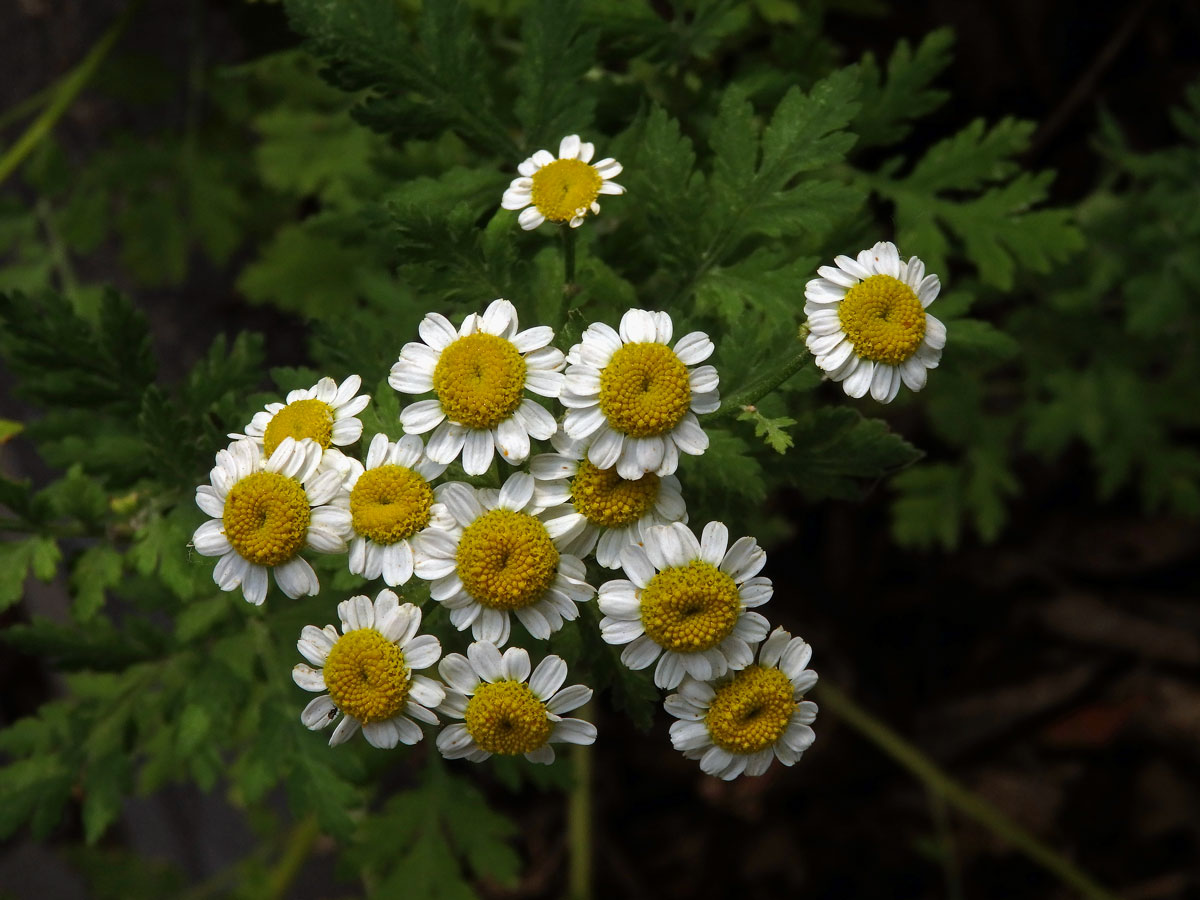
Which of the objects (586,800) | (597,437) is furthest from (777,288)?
(586,800)

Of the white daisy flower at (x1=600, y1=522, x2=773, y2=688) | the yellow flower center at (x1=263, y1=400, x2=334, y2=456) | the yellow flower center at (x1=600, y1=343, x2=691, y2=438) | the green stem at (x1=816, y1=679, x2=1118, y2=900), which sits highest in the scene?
the yellow flower center at (x1=600, y1=343, x2=691, y2=438)

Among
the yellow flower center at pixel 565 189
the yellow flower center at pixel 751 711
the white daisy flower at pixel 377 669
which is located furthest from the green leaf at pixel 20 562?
the yellow flower center at pixel 751 711

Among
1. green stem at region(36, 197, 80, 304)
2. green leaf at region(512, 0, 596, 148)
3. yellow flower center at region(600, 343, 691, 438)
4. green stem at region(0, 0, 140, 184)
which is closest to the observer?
yellow flower center at region(600, 343, 691, 438)

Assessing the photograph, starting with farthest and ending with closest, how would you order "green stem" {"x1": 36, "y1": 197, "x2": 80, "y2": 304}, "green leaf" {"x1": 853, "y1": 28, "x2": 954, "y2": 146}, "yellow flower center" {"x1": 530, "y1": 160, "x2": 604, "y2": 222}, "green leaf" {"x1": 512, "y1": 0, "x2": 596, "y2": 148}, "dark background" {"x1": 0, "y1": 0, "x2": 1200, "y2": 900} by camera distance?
"dark background" {"x1": 0, "y1": 0, "x2": 1200, "y2": 900} < "green stem" {"x1": 36, "y1": 197, "x2": 80, "y2": 304} < "green leaf" {"x1": 853, "y1": 28, "x2": 954, "y2": 146} < "green leaf" {"x1": 512, "y1": 0, "x2": 596, "y2": 148} < "yellow flower center" {"x1": 530, "y1": 160, "x2": 604, "y2": 222}

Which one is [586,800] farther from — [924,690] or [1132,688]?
[1132,688]

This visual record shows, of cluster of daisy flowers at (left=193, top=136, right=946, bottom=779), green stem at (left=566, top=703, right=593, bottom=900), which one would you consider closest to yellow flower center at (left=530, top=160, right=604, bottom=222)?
cluster of daisy flowers at (left=193, top=136, right=946, bottom=779)

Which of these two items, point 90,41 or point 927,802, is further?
point 927,802

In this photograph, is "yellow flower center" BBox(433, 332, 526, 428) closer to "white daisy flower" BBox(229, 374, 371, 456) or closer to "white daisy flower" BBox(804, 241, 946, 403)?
"white daisy flower" BBox(229, 374, 371, 456)
